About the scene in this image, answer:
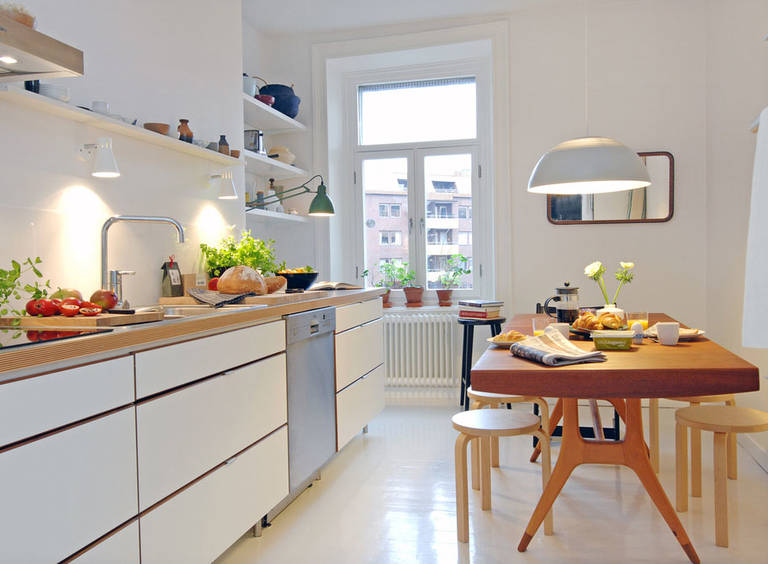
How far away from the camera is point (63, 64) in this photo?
5.66ft

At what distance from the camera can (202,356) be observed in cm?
201

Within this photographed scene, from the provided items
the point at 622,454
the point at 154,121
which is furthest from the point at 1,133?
the point at 622,454

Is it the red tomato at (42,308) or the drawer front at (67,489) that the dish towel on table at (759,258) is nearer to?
the drawer front at (67,489)

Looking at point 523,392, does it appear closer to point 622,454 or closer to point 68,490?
point 622,454

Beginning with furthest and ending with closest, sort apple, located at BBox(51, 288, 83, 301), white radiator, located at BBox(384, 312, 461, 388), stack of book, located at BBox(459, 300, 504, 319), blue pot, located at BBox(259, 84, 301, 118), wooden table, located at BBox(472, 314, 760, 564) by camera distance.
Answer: white radiator, located at BBox(384, 312, 461, 388), blue pot, located at BBox(259, 84, 301, 118), stack of book, located at BBox(459, 300, 504, 319), apple, located at BBox(51, 288, 83, 301), wooden table, located at BBox(472, 314, 760, 564)

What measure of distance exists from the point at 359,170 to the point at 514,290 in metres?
1.62

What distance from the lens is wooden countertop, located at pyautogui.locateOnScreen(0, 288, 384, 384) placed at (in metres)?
1.30

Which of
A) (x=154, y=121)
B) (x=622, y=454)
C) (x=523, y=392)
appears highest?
(x=154, y=121)

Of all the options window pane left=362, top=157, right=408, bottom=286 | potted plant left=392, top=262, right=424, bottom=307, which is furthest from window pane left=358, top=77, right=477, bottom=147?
potted plant left=392, top=262, right=424, bottom=307

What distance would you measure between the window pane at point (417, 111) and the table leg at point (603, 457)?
317 centimetres

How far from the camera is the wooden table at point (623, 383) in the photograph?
185 cm

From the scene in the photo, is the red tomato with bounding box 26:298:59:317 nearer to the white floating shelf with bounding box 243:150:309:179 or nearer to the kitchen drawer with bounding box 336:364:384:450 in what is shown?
the kitchen drawer with bounding box 336:364:384:450

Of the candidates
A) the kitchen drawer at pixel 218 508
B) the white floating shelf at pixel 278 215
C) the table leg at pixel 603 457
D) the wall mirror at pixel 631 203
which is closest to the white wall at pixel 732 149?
the wall mirror at pixel 631 203

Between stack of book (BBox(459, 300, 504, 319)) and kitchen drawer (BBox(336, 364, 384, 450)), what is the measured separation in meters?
0.70
